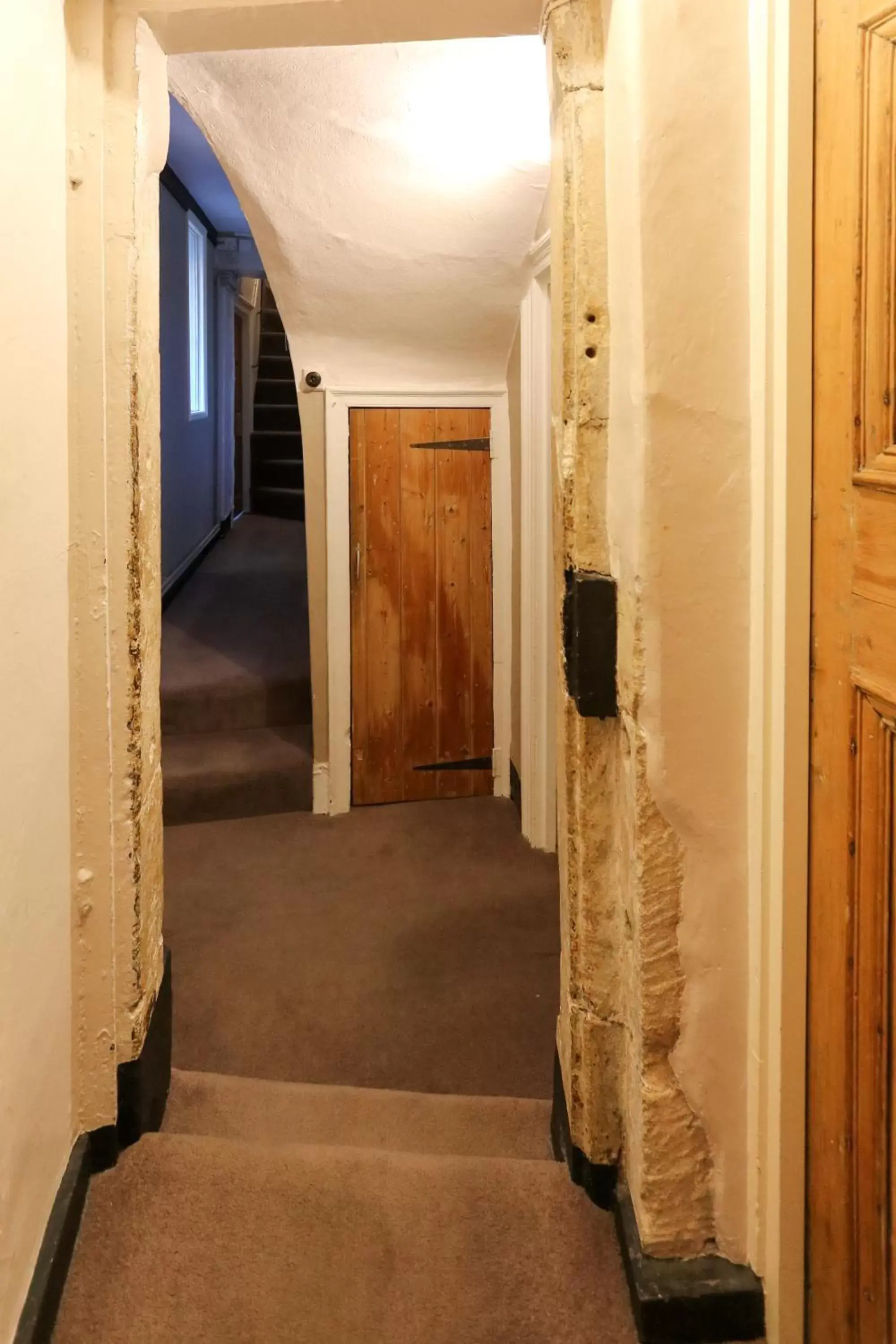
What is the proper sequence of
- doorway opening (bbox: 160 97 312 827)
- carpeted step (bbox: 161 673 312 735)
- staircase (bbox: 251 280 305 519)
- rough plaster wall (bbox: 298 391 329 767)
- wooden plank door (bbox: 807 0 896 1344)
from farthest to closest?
1. staircase (bbox: 251 280 305 519)
2. carpeted step (bbox: 161 673 312 735)
3. doorway opening (bbox: 160 97 312 827)
4. rough plaster wall (bbox: 298 391 329 767)
5. wooden plank door (bbox: 807 0 896 1344)

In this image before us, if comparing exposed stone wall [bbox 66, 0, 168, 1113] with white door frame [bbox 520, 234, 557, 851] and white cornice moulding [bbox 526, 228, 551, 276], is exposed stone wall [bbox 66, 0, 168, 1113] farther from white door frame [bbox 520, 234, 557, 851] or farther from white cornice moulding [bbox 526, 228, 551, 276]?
white door frame [bbox 520, 234, 557, 851]

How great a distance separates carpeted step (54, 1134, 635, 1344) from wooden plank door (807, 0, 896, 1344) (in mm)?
353

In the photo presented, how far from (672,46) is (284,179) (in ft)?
Result: 6.18

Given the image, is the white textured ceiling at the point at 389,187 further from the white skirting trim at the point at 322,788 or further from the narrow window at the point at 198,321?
the narrow window at the point at 198,321

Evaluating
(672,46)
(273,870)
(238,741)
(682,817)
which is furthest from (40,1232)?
(238,741)

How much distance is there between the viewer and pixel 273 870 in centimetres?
330

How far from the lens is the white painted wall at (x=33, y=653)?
1.16m

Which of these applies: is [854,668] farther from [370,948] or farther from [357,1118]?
[370,948]

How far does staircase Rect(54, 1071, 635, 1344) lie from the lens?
128 cm

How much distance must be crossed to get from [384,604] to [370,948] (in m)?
1.39

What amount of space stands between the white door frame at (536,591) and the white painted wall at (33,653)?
81.0 inches

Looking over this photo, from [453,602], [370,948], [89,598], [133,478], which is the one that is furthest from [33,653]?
[453,602]

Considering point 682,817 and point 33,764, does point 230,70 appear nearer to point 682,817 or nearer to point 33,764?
point 33,764

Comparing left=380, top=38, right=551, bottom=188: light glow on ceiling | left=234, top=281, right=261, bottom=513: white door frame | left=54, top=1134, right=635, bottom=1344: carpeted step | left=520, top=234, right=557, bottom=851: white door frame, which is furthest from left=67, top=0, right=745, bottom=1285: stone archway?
left=234, top=281, right=261, bottom=513: white door frame
